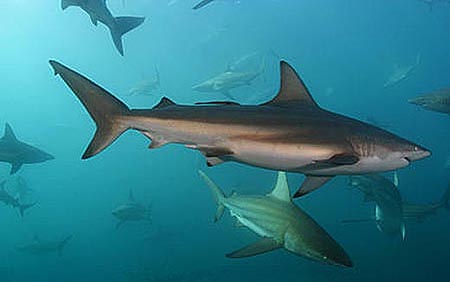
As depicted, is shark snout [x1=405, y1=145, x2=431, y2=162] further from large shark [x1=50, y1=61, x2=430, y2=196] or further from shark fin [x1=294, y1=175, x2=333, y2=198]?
shark fin [x1=294, y1=175, x2=333, y2=198]

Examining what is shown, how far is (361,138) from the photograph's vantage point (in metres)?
3.21

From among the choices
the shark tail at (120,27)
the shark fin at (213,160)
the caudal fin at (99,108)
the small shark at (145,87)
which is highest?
the shark tail at (120,27)

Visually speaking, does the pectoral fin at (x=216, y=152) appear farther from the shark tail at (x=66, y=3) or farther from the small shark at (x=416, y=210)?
the small shark at (x=416, y=210)

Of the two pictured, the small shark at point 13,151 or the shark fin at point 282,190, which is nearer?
the shark fin at point 282,190

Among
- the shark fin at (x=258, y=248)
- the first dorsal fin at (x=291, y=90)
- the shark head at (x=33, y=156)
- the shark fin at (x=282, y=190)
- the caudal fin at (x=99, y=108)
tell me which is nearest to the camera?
the caudal fin at (x=99, y=108)

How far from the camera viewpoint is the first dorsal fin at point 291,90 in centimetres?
375

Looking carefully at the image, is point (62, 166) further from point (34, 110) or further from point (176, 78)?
point (34, 110)

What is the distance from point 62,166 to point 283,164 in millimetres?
92503

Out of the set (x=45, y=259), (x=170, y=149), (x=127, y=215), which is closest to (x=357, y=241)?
(x=127, y=215)

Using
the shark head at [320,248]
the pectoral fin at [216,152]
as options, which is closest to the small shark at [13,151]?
the shark head at [320,248]

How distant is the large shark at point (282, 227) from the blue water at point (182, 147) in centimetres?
900

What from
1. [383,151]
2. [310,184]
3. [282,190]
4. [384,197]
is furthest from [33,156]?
[383,151]

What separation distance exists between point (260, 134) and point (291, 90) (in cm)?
76

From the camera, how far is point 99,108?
3359mm
